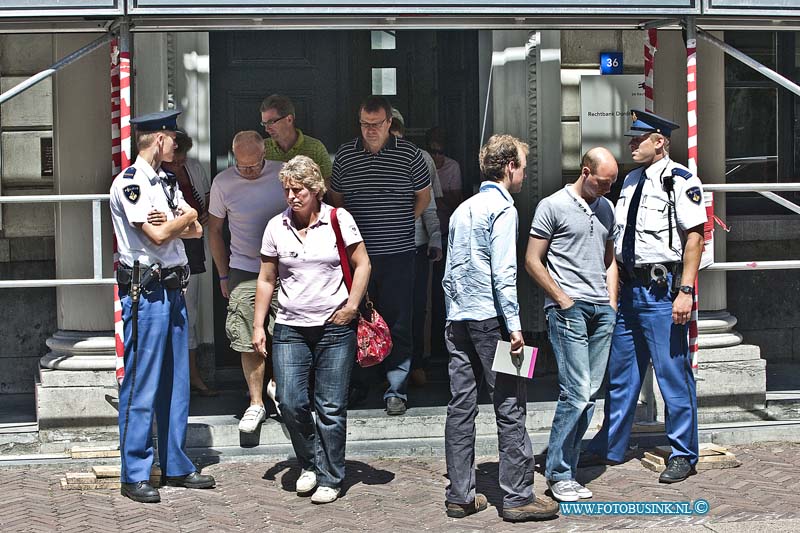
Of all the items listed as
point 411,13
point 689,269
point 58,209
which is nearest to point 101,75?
point 58,209

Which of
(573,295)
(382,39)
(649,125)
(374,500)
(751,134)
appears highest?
(382,39)

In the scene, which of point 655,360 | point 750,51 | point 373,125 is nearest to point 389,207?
point 373,125

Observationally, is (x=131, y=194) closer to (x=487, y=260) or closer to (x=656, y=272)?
(x=487, y=260)

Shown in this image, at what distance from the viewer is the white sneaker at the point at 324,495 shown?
269 inches

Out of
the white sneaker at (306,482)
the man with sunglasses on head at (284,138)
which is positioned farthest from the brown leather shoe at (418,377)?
the white sneaker at (306,482)

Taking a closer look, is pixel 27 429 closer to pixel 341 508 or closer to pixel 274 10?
pixel 341 508

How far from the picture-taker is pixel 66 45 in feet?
27.3

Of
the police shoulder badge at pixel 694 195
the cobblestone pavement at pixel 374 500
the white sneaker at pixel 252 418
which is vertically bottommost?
the cobblestone pavement at pixel 374 500

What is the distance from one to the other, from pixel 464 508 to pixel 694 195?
2.24 m

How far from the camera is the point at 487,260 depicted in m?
6.45

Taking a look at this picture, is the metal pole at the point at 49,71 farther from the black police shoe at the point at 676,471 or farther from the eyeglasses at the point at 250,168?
the black police shoe at the point at 676,471

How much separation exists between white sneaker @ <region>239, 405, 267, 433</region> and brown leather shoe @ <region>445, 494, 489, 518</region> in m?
1.64

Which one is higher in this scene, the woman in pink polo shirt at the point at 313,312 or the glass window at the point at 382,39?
the glass window at the point at 382,39

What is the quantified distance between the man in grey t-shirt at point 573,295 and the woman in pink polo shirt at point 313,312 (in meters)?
1.03
